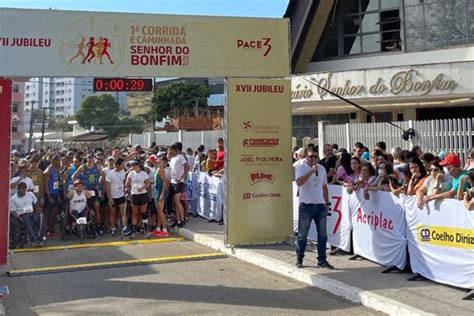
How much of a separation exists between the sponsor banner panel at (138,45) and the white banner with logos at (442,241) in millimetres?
4032

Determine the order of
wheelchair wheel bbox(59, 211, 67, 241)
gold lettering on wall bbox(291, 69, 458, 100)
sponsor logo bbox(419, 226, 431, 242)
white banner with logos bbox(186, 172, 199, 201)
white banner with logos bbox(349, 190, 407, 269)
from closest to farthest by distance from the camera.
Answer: sponsor logo bbox(419, 226, 431, 242) → white banner with logos bbox(349, 190, 407, 269) → wheelchair wheel bbox(59, 211, 67, 241) → white banner with logos bbox(186, 172, 199, 201) → gold lettering on wall bbox(291, 69, 458, 100)

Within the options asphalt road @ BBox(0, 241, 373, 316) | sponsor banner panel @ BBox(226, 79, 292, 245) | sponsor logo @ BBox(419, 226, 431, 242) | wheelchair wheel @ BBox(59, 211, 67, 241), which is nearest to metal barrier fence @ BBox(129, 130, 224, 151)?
wheelchair wheel @ BBox(59, 211, 67, 241)

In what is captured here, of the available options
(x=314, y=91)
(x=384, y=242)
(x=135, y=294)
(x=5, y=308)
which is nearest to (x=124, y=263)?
(x=135, y=294)

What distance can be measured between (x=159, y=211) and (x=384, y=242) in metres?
5.97

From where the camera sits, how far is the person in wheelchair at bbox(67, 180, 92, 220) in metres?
11.9

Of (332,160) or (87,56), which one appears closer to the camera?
(87,56)

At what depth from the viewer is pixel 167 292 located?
7242 millimetres

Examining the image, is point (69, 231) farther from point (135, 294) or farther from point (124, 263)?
point (135, 294)

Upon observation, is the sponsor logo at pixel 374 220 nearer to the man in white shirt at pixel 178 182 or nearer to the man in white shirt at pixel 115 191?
the man in white shirt at pixel 178 182

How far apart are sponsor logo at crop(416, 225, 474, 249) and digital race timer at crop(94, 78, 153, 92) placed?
513 centimetres

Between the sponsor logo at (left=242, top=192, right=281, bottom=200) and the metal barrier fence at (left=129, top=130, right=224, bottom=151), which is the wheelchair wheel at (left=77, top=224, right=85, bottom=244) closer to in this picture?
the sponsor logo at (left=242, top=192, right=281, bottom=200)

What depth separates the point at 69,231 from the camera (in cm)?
1229

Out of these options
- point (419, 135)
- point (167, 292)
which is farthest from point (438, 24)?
point (167, 292)

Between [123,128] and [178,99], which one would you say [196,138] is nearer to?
[178,99]
